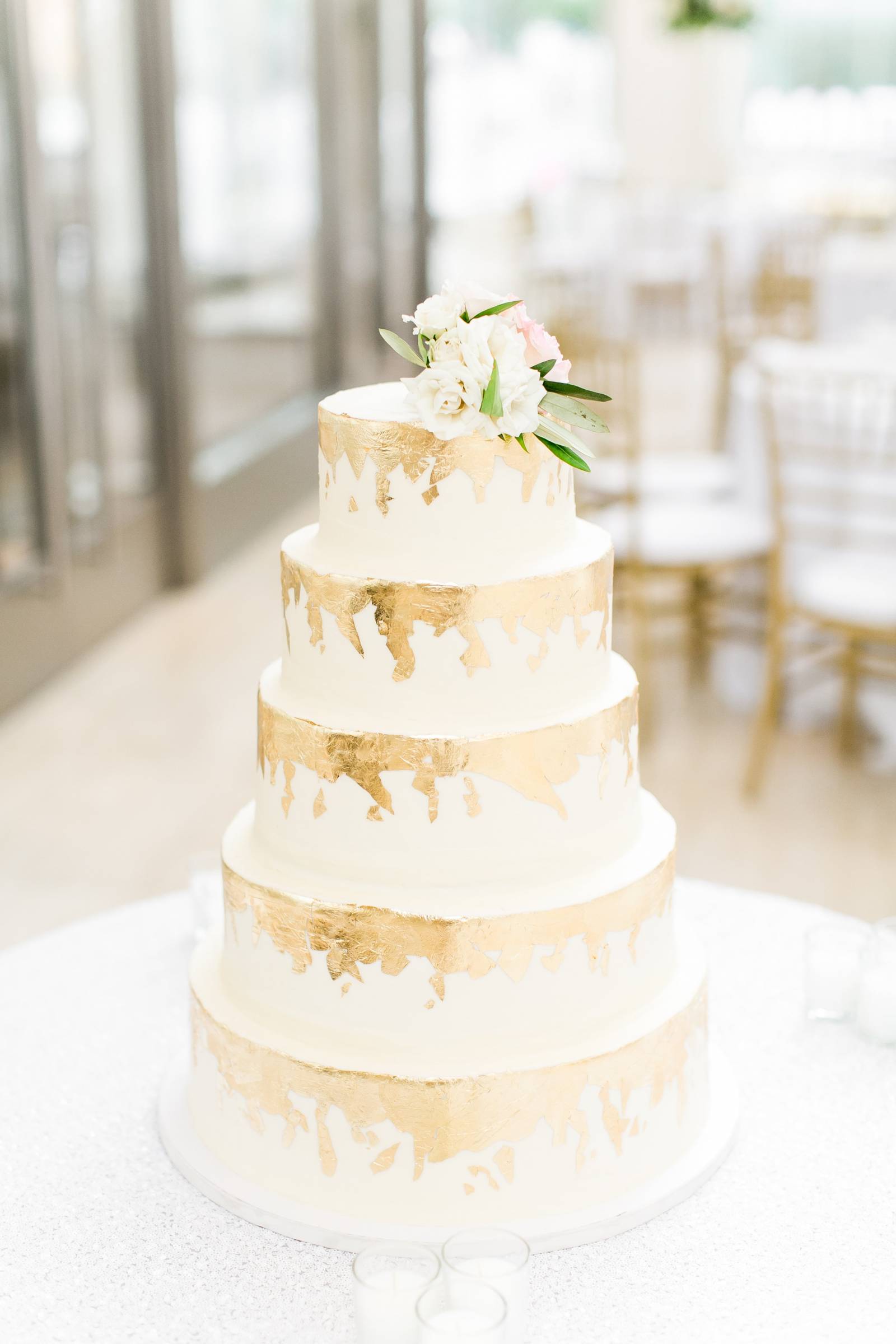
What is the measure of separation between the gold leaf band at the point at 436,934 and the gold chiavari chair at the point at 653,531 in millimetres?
2355

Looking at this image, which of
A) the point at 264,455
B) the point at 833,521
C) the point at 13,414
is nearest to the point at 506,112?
the point at 264,455

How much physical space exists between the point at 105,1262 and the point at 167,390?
3.70 m

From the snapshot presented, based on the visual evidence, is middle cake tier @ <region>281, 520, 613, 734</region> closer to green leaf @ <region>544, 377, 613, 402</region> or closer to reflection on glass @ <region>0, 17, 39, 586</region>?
green leaf @ <region>544, 377, 613, 402</region>

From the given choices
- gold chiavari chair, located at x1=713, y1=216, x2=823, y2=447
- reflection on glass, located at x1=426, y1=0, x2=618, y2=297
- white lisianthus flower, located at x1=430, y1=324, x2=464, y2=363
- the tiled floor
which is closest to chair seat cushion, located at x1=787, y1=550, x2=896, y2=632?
the tiled floor

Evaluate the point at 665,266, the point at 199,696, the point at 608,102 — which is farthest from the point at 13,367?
the point at 608,102

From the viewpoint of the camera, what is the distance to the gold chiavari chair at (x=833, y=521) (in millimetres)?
3432

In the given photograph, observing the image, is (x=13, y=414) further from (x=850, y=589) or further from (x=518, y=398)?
(x=518, y=398)

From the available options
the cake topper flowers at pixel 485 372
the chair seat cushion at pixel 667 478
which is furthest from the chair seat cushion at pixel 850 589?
the cake topper flowers at pixel 485 372

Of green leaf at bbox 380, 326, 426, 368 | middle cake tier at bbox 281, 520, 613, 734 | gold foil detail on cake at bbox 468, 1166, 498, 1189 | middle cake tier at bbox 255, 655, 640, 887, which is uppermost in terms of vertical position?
green leaf at bbox 380, 326, 426, 368

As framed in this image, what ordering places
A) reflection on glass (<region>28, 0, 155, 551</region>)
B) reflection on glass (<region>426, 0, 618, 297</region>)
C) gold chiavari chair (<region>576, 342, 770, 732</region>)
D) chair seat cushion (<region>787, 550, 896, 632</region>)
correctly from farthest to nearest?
reflection on glass (<region>426, 0, 618, 297</region>) < reflection on glass (<region>28, 0, 155, 551</region>) < gold chiavari chair (<region>576, 342, 770, 732</region>) < chair seat cushion (<region>787, 550, 896, 632</region>)

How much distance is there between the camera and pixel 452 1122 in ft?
4.98

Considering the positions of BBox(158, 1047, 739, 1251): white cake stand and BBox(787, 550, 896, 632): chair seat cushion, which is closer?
BBox(158, 1047, 739, 1251): white cake stand

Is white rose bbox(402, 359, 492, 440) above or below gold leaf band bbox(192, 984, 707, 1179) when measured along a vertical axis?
above

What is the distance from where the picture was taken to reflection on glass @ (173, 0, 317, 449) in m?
5.07
